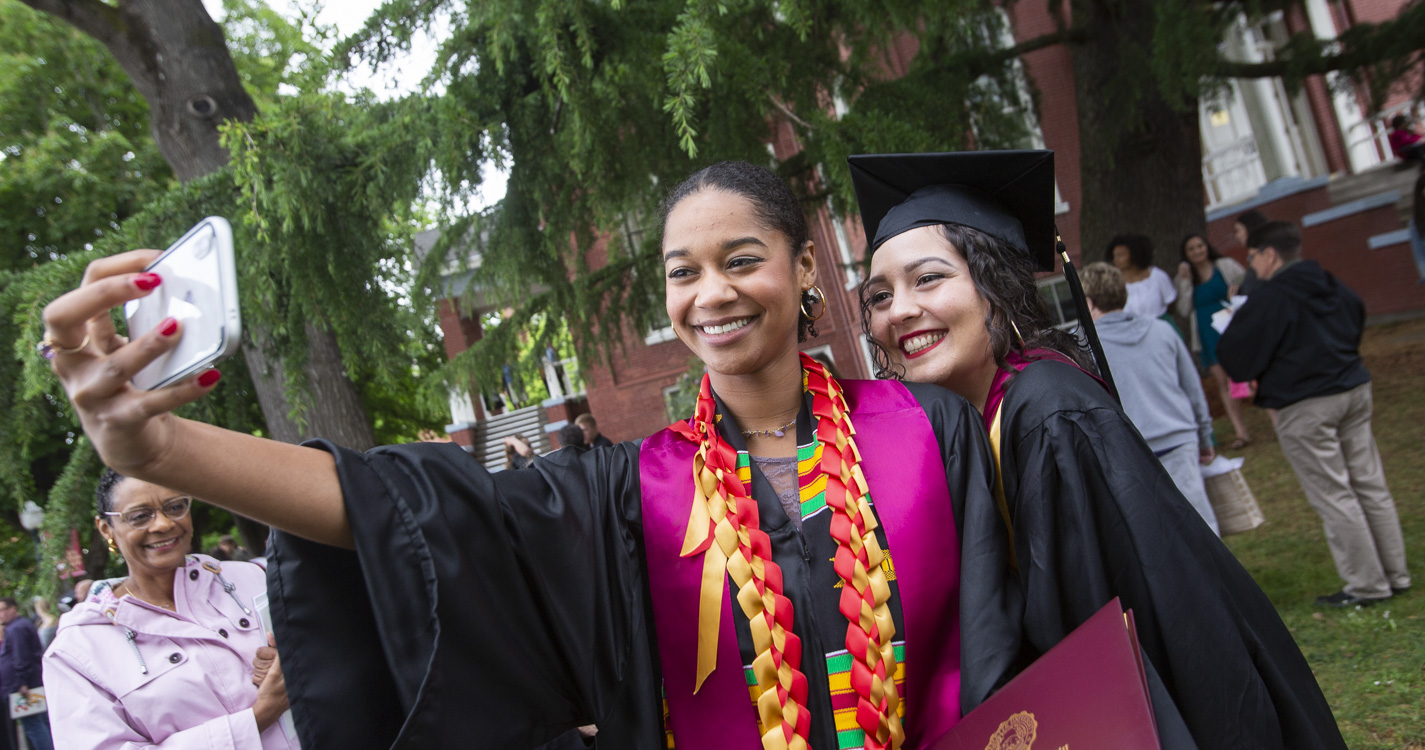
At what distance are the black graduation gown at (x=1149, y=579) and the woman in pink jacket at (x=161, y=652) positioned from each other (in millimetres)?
2079

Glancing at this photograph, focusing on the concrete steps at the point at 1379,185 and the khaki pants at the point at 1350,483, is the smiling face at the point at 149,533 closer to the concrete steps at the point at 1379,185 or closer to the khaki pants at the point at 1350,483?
the khaki pants at the point at 1350,483

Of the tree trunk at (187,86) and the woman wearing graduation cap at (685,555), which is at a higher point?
the tree trunk at (187,86)

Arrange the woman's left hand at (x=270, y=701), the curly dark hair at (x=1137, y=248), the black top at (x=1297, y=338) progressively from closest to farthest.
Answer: the woman's left hand at (x=270, y=701), the black top at (x=1297, y=338), the curly dark hair at (x=1137, y=248)

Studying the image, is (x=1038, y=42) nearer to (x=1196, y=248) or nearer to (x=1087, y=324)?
(x=1196, y=248)

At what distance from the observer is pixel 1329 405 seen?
4.66m

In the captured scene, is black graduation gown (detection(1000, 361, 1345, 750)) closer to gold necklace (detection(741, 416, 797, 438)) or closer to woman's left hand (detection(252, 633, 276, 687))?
gold necklace (detection(741, 416, 797, 438))

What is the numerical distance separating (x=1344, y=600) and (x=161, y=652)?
5407mm

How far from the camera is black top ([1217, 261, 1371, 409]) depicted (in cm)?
465

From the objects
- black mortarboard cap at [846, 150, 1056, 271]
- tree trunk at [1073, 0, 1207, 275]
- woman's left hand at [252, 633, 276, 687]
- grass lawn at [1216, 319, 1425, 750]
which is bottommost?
grass lawn at [1216, 319, 1425, 750]

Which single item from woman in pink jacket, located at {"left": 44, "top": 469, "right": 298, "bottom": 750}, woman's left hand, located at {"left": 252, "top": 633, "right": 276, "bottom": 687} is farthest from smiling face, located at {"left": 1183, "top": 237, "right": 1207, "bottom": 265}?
woman's left hand, located at {"left": 252, "top": 633, "right": 276, "bottom": 687}

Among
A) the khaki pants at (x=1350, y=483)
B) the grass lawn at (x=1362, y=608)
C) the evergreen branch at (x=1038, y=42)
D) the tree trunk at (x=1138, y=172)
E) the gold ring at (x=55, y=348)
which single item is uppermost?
the evergreen branch at (x=1038, y=42)

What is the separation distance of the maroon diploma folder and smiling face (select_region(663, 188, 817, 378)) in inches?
30.0

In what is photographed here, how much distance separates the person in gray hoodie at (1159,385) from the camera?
443 cm

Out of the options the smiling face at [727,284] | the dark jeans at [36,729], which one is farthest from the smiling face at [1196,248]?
the dark jeans at [36,729]
